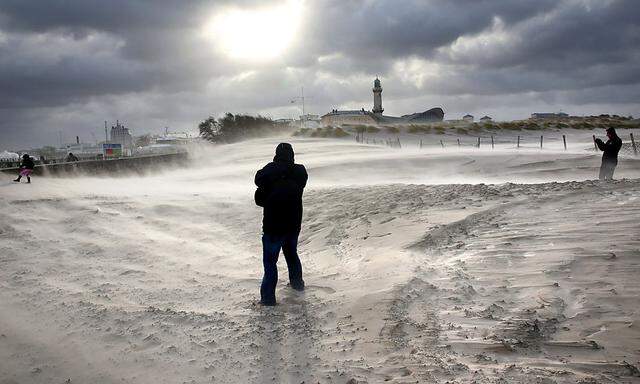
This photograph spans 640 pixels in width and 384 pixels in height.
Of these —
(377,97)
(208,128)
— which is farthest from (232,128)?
(377,97)

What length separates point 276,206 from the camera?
5.89m

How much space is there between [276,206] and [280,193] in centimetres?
16

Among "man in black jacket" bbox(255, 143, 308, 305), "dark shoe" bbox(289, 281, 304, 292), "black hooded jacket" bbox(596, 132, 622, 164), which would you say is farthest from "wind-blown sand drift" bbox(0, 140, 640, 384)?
"black hooded jacket" bbox(596, 132, 622, 164)

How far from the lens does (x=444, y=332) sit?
4.61m

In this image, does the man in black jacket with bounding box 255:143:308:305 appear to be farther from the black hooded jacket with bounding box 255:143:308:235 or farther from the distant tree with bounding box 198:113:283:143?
the distant tree with bounding box 198:113:283:143

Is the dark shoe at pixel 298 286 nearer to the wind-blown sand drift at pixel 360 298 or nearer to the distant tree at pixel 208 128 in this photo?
the wind-blown sand drift at pixel 360 298

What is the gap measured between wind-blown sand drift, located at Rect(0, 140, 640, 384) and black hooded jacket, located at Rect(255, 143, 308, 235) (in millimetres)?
957

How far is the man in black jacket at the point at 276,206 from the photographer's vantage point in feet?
19.2

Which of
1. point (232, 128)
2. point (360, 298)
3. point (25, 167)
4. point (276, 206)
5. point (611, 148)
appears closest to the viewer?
point (360, 298)

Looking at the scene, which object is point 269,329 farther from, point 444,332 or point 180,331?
point 444,332

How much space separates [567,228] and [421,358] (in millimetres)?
4055

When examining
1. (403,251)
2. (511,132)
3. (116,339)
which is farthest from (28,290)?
(511,132)

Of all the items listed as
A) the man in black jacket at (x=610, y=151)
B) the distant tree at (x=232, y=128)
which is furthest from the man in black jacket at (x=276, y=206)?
the distant tree at (x=232, y=128)

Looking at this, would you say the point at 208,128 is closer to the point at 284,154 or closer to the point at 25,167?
the point at 25,167
